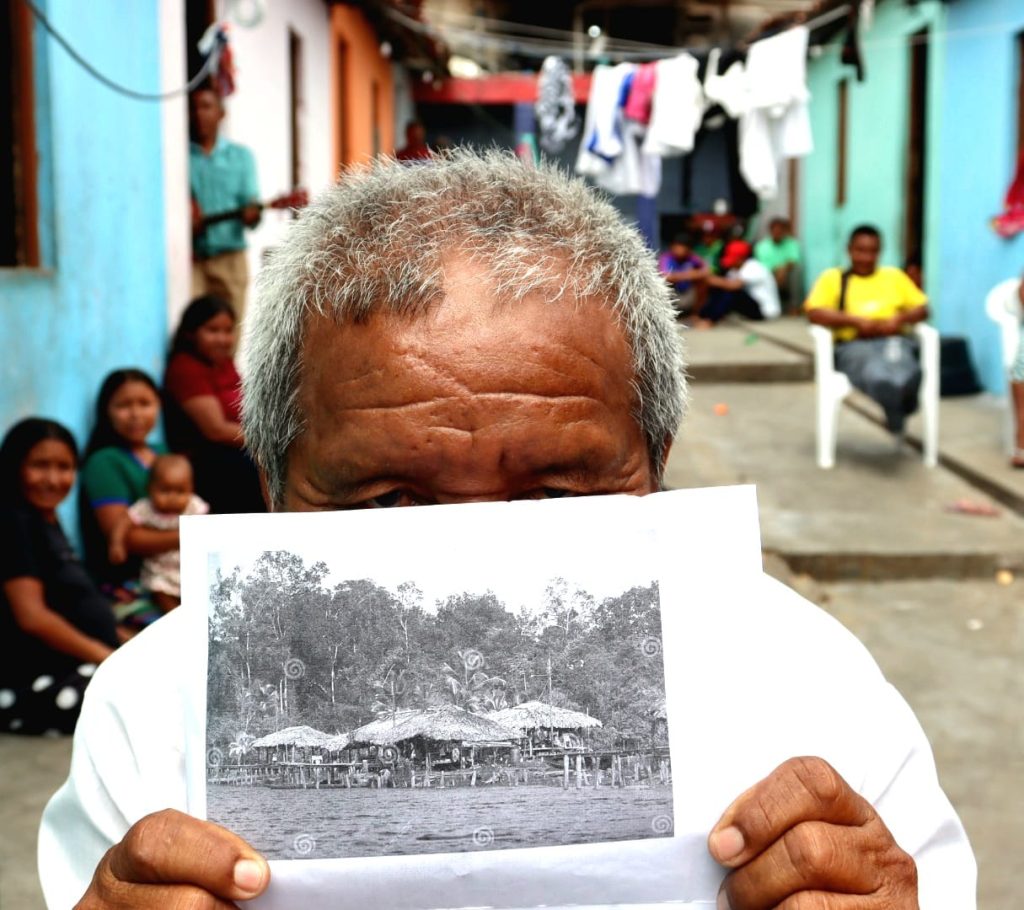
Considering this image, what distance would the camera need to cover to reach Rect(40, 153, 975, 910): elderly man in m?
1.16

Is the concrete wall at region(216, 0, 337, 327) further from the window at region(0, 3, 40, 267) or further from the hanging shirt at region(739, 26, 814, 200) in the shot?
the hanging shirt at region(739, 26, 814, 200)

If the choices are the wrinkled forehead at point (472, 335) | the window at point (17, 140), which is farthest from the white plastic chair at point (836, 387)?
the wrinkled forehead at point (472, 335)

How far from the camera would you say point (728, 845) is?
956 mm

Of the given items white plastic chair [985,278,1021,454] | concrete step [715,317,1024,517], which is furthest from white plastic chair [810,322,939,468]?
white plastic chair [985,278,1021,454]

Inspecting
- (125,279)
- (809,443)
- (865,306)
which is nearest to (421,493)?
(125,279)

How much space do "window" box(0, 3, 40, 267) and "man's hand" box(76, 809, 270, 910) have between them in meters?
3.71

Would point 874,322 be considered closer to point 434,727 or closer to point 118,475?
point 118,475

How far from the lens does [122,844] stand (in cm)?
95

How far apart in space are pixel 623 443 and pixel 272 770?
0.48 meters

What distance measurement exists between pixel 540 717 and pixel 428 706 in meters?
0.09

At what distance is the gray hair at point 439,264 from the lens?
3.89 feet

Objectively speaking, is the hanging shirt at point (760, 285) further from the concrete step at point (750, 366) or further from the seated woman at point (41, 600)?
the seated woman at point (41, 600)

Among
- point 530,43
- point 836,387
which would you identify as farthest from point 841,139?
point 836,387

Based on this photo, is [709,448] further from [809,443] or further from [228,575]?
A: [228,575]
